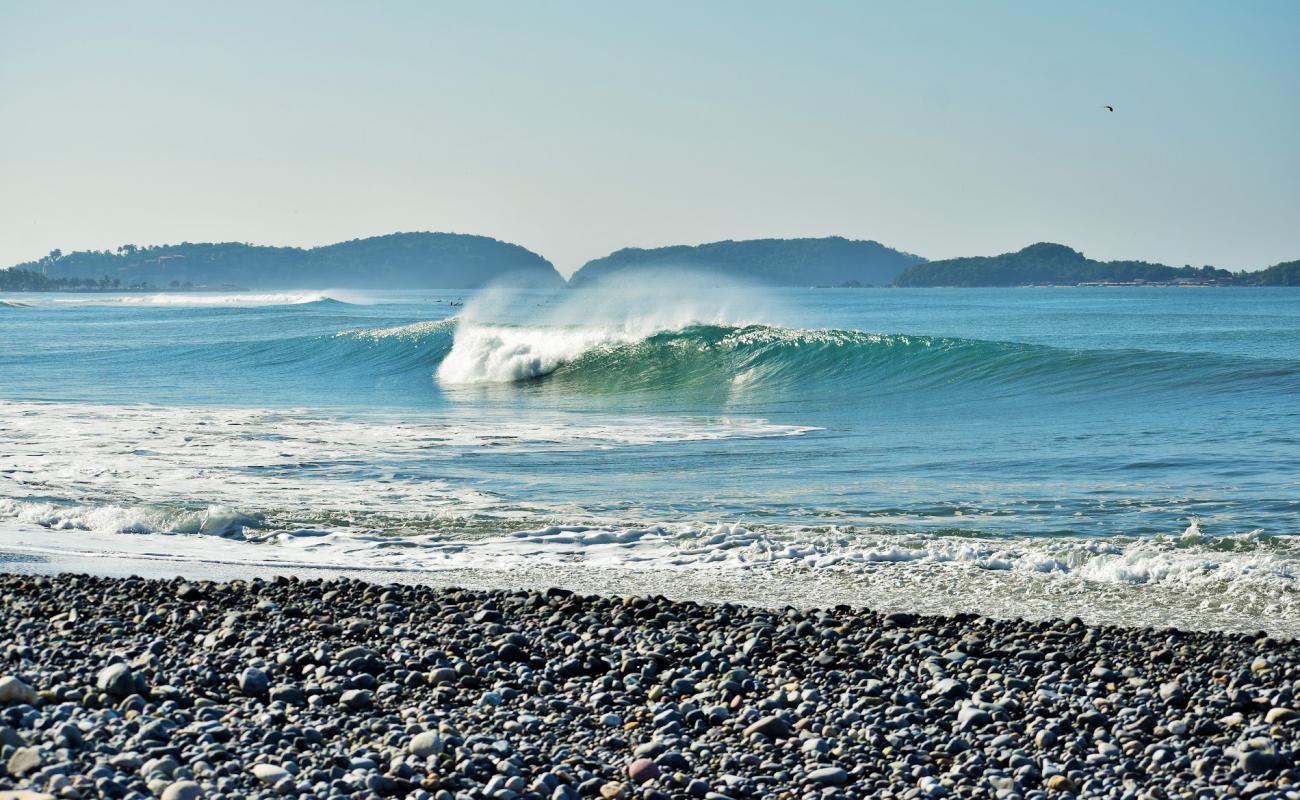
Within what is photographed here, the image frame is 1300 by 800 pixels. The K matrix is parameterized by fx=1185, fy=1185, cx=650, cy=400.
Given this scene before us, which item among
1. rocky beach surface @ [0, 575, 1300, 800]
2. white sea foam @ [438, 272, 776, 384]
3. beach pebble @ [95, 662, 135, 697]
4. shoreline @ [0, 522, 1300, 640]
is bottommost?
shoreline @ [0, 522, 1300, 640]

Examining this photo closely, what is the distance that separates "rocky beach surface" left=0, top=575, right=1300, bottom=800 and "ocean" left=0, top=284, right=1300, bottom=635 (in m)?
1.18

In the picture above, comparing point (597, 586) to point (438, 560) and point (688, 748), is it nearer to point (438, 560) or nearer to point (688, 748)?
point (438, 560)

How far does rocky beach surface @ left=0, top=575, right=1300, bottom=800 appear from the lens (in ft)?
13.8

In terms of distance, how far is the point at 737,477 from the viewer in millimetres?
12031

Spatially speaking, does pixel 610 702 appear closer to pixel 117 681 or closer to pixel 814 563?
pixel 117 681

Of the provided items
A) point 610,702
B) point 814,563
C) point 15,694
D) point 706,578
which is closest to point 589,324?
point 814,563

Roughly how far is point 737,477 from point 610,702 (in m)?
7.02

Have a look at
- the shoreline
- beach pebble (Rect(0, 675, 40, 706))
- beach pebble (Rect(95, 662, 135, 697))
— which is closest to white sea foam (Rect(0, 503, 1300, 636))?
the shoreline

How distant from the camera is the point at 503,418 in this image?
742 inches

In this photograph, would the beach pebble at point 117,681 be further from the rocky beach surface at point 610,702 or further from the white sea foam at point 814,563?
the white sea foam at point 814,563

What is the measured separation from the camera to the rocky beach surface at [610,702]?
13.8 feet

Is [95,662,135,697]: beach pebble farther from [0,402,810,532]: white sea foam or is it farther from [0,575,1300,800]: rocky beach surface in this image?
[0,402,810,532]: white sea foam

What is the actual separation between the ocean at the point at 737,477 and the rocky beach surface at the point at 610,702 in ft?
3.87

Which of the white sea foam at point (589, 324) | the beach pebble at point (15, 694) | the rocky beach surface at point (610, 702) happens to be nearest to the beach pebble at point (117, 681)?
the rocky beach surface at point (610, 702)
